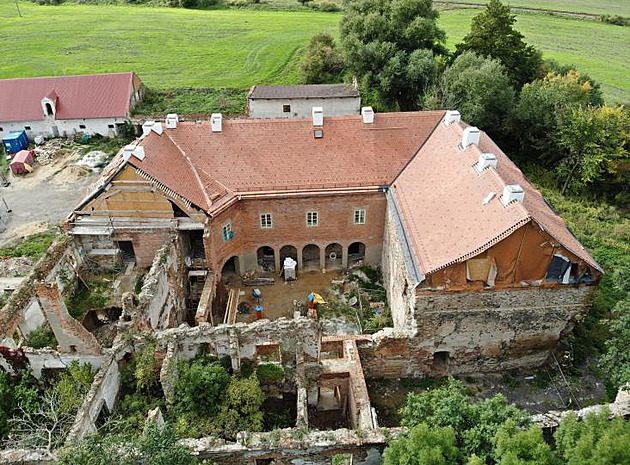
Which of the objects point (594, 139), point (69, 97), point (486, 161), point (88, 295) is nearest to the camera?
point (486, 161)

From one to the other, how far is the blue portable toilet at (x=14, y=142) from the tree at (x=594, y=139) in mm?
52663

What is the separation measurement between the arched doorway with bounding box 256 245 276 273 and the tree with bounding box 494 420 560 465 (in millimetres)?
20969

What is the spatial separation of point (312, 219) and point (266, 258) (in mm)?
4791

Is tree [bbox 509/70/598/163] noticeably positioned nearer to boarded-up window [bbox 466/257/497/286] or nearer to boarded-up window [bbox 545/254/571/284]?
boarded-up window [bbox 545/254/571/284]

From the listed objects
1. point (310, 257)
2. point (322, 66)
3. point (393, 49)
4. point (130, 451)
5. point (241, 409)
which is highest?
point (393, 49)

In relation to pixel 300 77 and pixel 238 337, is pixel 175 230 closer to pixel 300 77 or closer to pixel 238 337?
pixel 238 337

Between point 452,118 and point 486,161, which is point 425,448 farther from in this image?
point 452,118

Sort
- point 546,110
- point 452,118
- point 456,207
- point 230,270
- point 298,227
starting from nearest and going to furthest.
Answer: point 456,207, point 452,118, point 298,227, point 230,270, point 546,110

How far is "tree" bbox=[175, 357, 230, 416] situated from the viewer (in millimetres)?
18984

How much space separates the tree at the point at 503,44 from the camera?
49469 millimetres

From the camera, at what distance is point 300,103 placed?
158 feet

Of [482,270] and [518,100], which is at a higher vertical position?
[518,100]

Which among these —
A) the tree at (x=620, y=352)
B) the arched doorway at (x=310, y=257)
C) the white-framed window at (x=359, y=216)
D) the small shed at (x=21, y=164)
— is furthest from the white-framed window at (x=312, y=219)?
the small shed at (x=21, y=164)

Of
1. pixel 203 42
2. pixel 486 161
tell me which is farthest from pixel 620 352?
pixel 203 42
